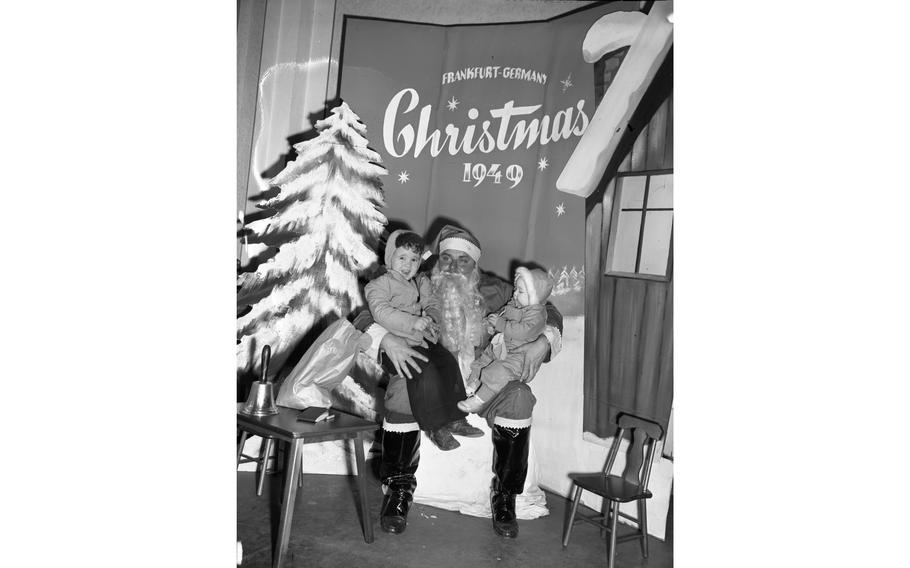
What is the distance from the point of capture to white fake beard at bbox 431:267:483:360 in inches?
173

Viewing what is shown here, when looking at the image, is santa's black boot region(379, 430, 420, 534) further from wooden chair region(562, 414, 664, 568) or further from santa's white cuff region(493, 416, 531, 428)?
wooden chair region(562, 414, 664, 568)

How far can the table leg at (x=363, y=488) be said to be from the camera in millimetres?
3604

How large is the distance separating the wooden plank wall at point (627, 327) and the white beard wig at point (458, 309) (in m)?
0.72

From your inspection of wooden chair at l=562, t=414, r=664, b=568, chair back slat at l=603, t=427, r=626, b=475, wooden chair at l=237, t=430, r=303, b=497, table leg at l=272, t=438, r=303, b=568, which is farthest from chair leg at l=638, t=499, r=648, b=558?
wooden chair at l=237, t=430, r=303, b=497

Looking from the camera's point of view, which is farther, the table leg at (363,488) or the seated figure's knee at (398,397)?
the seated figure's knee at (398,397)

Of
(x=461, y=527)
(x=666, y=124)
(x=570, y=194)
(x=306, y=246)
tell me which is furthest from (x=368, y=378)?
(x=666, y=124)

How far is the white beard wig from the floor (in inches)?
38.7

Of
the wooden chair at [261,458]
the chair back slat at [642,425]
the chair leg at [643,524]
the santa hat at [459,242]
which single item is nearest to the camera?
the chair leg at [643,524]

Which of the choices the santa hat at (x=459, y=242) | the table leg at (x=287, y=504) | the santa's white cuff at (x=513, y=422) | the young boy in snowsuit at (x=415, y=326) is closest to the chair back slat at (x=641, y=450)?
the santa's white cuff at (x=513, y=422)

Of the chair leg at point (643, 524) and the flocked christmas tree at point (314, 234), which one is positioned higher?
the flocked christmas tree at point (314, 234)

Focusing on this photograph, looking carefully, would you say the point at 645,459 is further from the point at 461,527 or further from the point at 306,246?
the point at 306,246

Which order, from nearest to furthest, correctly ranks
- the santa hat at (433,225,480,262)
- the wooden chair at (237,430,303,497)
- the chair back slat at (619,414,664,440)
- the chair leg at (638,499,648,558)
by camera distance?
the chair leg at (638,499,648,558)
the chair back slat at (619,414,664,440)
the santa hat at (433,225,480,262)
the wooden chair at (237,430,303,497)

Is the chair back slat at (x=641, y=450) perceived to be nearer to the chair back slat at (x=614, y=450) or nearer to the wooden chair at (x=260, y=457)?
the chair back slat at (x=614, y=450)

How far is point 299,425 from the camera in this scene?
3.43 meters
